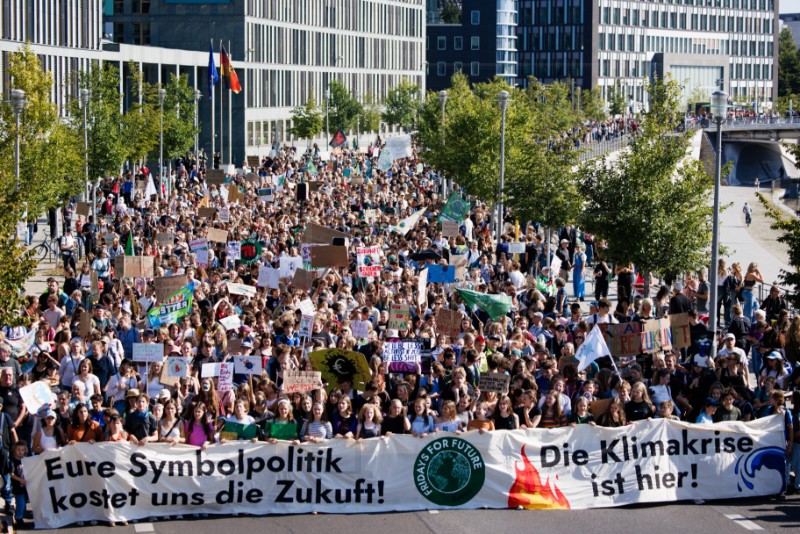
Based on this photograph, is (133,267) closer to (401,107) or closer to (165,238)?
(165,238)

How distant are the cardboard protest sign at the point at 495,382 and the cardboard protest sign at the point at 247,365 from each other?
9.88 feet

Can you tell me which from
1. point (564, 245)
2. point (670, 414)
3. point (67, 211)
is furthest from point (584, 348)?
point (67, 211)

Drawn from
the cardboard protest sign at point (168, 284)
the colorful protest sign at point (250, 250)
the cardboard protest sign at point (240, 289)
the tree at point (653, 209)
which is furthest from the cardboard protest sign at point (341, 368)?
the tree at point (653, 209)

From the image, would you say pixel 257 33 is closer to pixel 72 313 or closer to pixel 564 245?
pixel 564 245

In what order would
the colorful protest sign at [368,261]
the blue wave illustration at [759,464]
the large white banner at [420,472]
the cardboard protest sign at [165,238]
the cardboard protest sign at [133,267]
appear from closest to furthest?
the large white banner at [420,472], the blue wave illustration at [759,464], the cardboard protest sign at [133,267], the colorful protest sign at [368,261], the cardboard protest sign at [165,238]

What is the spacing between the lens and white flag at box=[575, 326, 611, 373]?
18.6 m

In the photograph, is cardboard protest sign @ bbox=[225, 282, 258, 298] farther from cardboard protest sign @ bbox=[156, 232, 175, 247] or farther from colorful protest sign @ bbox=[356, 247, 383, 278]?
cardboard protest sign @ bbox=[156, 232, 175, 247]

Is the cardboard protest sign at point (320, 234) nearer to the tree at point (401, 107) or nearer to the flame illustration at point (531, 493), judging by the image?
the flame illustration at point (531, 493)

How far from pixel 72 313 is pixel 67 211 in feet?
64.4

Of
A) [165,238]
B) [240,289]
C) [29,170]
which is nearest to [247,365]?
[240,289]

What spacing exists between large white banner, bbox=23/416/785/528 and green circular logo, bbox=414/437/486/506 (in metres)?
0.01

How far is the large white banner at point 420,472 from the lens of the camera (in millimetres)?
15242

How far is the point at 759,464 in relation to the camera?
1659 cm

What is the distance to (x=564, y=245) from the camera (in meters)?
31.5
